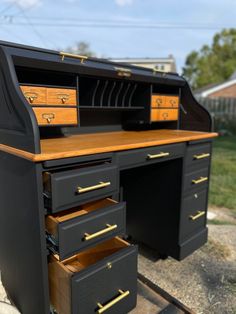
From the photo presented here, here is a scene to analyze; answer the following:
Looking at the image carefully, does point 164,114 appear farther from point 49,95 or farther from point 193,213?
point 49,95

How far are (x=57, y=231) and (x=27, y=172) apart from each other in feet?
0.93

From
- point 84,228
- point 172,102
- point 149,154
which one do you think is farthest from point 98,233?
point 172,102

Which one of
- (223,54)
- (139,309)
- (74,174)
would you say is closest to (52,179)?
(74,174)

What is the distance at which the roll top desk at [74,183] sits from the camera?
112 centimetres

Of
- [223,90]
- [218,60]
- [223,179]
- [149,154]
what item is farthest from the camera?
[218,60]

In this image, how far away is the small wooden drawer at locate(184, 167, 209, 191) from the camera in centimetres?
189

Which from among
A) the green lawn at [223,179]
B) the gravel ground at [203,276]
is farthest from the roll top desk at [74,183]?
the green lawn at [223,179]

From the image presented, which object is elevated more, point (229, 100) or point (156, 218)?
point (229, 100)

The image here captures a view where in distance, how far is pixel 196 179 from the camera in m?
1.97

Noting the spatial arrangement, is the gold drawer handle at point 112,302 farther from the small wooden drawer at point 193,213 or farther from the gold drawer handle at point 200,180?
the gold drawer handle at point 200,180

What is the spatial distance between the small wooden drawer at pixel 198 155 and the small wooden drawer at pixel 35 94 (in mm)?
1043

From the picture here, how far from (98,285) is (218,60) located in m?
26.6

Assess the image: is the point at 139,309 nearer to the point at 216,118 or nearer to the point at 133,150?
the point at 133,150

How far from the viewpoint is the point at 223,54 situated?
24125mm
